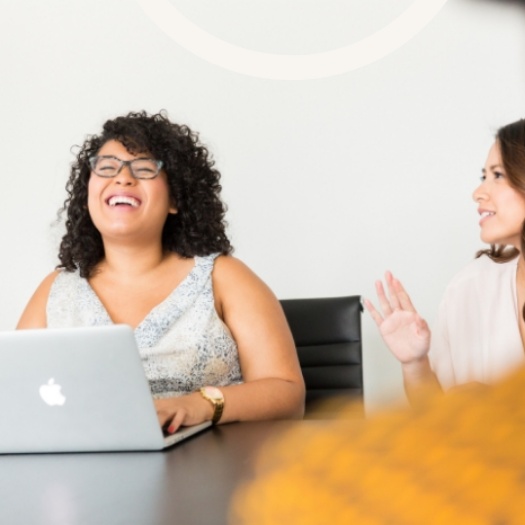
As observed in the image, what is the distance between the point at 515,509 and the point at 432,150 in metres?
2.79

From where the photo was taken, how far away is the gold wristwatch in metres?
1.43

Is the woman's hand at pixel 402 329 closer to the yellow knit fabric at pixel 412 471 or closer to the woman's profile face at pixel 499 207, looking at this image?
the woman's profile face at pixel 499 207

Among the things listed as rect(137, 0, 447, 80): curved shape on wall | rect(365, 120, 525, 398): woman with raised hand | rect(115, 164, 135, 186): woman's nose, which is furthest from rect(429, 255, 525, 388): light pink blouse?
rect(137, 0, 447, 80): curved shape on wall

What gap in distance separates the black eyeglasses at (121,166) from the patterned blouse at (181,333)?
0.81 ft

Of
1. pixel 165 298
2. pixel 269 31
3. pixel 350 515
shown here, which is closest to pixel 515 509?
pixel 350 515

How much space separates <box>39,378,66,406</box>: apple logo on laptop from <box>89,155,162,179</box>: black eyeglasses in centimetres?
86

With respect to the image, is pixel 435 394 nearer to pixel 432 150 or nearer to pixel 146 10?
pixel 432 150

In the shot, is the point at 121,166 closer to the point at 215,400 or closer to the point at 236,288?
the point at 236,288

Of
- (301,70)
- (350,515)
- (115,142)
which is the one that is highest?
(301,70)

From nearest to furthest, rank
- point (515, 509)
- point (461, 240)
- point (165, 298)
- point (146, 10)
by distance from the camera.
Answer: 1. point (515, 509)
2. point (165, 298)
3. point (461, 240)
4. point (146, 10)

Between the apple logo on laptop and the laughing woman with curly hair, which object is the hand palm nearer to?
the laughing woman with curly hair

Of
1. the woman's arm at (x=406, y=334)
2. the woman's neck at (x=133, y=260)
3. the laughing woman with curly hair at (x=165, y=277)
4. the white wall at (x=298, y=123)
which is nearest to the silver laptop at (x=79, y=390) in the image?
the laughing woman with curly hair at (x=165, y=277)

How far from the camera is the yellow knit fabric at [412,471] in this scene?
148 millimetres

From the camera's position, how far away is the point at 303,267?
9.68 feet
